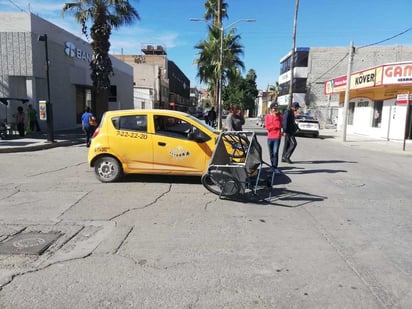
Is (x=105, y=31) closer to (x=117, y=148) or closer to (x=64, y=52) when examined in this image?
(x=64, y=52)

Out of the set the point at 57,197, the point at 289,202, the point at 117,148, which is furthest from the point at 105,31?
the point at 289,202

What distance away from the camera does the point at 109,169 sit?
755 centimetres

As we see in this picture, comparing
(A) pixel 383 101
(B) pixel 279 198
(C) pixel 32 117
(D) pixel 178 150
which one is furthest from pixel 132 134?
(A) pixel 383 101

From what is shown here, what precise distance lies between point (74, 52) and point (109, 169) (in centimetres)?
1824

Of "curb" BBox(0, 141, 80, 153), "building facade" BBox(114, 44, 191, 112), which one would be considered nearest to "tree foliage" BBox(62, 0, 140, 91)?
"curb" BBox(0, 141, 80, 153)

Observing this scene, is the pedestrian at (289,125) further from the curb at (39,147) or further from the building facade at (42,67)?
the building facade at (42,67)

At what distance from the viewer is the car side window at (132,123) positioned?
7.48 meters

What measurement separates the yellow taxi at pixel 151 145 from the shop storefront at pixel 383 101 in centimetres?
1292

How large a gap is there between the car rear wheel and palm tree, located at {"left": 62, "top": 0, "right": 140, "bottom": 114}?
13.4 m

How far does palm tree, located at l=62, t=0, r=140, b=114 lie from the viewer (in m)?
18.3

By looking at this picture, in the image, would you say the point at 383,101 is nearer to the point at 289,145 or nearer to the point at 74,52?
A: the point at 289,145

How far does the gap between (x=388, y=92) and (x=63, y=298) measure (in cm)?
2268

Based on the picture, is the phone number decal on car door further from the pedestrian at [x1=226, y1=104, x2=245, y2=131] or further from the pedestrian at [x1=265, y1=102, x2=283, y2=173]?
the pedestrian at [x1=265, y1=102, x2=283, y2=173]

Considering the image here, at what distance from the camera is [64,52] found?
21469 mm
